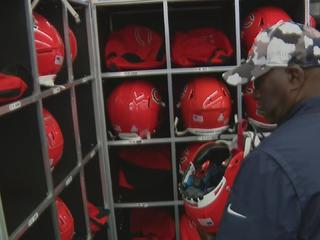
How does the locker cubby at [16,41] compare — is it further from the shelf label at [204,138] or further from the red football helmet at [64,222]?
the shelf label at [204,138]

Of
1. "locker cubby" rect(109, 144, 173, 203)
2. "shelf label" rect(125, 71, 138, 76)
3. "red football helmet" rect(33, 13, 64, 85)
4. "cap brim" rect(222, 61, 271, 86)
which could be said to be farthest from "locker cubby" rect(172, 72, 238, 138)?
"cap brim" rect(222, 61, 271, 86)

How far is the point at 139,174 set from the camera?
8.76ft

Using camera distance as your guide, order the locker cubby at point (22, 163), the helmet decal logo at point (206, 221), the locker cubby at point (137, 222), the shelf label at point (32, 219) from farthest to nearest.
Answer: the locker cubby at point (137, 222) → the helmet decal logo at point (206, 221) → the locker cubby at point (22, 163) → the shelf label at point (32, 219)

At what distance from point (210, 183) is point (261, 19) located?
3.50 feet

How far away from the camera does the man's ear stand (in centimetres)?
101

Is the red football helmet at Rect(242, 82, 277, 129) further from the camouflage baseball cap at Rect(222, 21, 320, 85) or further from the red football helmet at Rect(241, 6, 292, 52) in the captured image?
the camouflage baseball cap at Rect(222, 21, 320, 85)

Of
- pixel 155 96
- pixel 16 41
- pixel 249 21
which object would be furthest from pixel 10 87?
pixel 249 21

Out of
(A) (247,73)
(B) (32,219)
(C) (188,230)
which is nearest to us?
(A) (247,73)

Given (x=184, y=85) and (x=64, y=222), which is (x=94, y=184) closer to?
(x=64, y=222)

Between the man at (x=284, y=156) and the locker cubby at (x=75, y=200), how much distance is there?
1.20 m

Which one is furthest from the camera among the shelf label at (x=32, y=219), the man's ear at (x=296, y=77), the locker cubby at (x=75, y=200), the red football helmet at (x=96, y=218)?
the red football helmet at (x=96, y=218)

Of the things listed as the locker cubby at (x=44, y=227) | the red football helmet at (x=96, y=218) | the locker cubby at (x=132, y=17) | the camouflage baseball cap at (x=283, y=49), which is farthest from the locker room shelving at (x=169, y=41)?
the camouflage baseball cap at (x=283, y=49)

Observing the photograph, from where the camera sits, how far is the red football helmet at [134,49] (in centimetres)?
239

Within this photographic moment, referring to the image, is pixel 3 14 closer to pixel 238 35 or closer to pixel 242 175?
pixel 242 175
